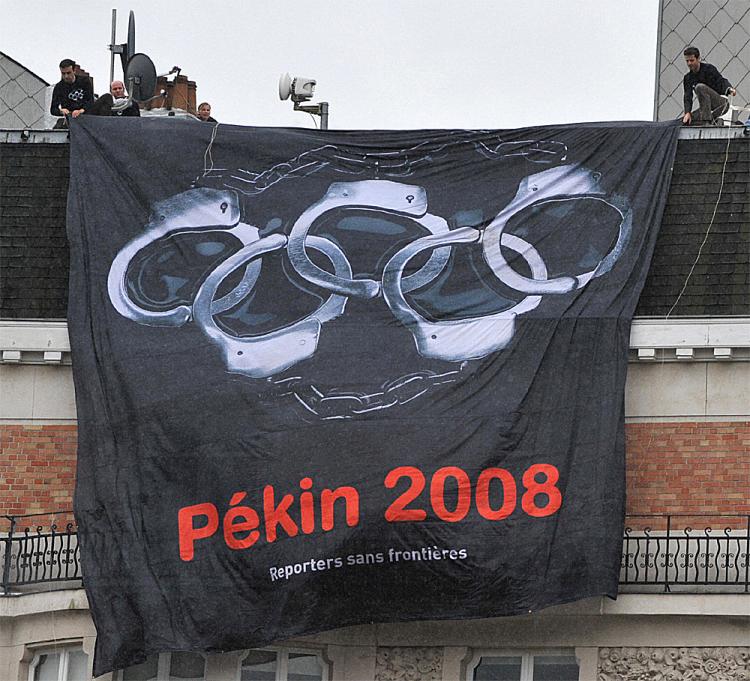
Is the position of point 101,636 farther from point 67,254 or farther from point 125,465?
point 67,254

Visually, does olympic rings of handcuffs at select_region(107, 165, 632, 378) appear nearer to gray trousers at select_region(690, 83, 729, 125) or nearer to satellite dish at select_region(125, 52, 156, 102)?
gray trousers at select_region(690, 83, 729, 125)

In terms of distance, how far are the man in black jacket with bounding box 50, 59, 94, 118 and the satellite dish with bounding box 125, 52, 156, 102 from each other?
1.40 metres

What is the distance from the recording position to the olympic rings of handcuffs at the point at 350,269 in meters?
22.4

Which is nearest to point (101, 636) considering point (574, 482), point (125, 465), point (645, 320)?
point (125, 465)

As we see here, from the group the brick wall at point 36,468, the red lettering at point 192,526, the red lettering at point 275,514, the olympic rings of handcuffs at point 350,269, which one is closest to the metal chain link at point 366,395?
the olympic rings of handcuffs at point 350,269

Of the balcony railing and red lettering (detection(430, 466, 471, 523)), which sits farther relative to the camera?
the balcony railing

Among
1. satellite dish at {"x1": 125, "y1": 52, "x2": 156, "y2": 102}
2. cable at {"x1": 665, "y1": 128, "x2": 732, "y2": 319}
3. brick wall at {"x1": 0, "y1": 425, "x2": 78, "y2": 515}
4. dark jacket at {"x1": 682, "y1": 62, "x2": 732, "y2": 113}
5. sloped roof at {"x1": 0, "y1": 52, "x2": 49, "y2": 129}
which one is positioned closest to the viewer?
cable at {"x1": 665, "y1": 128, "x2": 732, "y2": 319}

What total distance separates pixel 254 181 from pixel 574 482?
15.1 feet

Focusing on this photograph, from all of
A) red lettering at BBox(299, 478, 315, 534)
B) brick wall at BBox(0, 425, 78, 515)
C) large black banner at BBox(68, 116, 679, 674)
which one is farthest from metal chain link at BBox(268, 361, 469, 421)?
brick wall at BBox(0, 425, 78, 515)

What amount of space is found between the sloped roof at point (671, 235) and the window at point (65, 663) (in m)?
3.45

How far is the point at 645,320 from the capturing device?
22.6m

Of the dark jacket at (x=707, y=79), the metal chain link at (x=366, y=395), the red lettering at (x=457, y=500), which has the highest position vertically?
the dark jacket at (x=707, y=79)

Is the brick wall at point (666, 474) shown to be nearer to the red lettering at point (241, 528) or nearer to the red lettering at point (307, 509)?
the red lettering at point (241, 528)

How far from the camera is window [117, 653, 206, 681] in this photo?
22.4m
